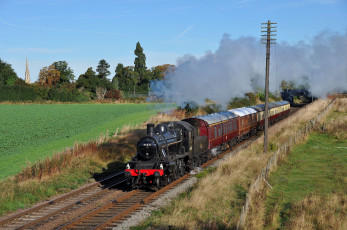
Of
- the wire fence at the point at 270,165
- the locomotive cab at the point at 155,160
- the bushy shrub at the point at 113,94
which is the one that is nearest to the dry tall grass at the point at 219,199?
the wire fence at the point at 270,165

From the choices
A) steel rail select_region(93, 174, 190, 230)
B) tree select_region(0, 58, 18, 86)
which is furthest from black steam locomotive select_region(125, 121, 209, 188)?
tree select_region(0, 58, 18, 86)

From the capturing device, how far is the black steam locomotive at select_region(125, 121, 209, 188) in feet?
59.1

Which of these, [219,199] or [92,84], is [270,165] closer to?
[219,199]

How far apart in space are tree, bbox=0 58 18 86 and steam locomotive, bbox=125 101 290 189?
86.4 metres

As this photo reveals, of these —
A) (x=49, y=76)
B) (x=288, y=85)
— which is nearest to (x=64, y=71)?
(x=49, y=76)

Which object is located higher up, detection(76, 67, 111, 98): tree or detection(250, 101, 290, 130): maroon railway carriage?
detection(76, 67, 111, 98): tree

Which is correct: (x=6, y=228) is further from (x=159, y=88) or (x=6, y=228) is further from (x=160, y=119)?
(x=160, y=119)

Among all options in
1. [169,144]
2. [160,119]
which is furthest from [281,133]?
[169,144]

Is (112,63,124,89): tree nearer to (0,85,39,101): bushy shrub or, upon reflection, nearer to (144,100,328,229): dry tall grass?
(0,85,39,101): bushy shrub

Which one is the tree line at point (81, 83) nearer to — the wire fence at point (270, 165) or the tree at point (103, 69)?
the tree at point (103, 69)

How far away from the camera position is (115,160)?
2653 centimetres

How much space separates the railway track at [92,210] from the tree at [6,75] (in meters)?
90.7

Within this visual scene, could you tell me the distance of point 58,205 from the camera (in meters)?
16.4

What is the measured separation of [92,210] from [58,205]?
2130 mm
